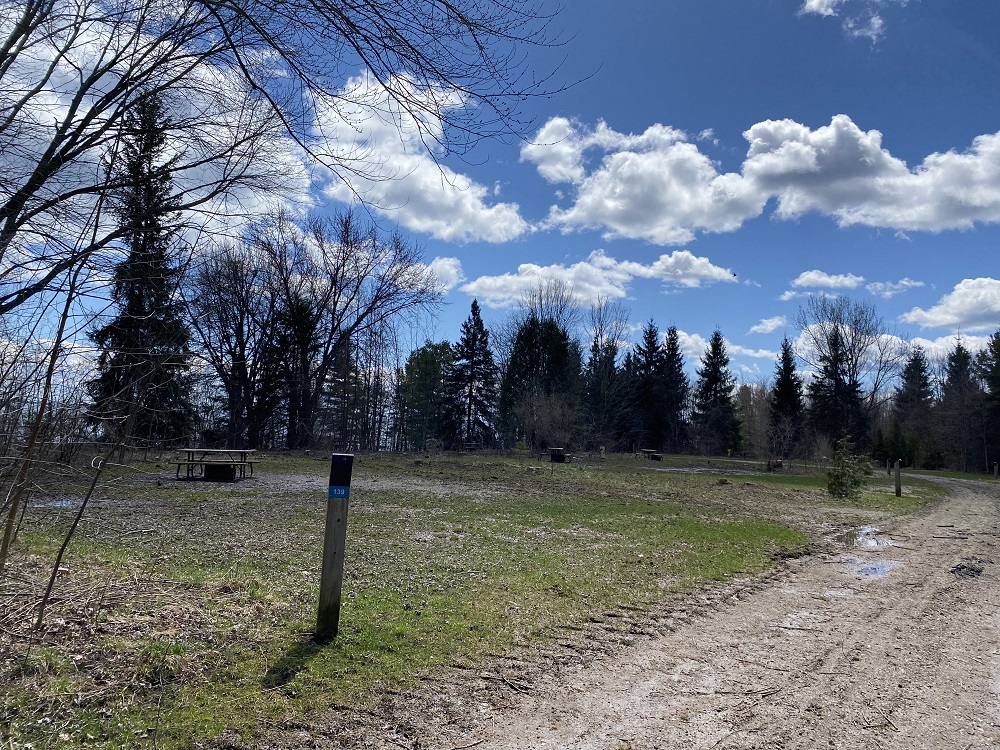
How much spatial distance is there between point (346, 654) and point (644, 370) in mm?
56401

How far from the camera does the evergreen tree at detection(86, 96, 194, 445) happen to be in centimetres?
370

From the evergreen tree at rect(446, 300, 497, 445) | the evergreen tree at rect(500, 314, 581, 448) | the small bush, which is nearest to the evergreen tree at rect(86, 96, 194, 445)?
the small bush

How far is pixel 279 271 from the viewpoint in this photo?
3250cm

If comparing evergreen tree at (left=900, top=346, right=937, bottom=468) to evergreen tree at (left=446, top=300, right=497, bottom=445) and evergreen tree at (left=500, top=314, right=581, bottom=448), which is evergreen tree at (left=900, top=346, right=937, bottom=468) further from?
evergreen tree at (left=446, top=300, right=497, bottom=445)

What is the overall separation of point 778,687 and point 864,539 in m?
8.30

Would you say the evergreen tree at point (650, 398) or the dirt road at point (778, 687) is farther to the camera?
the evergreen tree at point (650, 398)

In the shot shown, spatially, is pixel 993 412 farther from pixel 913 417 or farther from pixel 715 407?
pixel 715 407

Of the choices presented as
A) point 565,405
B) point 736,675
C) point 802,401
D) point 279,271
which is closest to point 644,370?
point 802,401

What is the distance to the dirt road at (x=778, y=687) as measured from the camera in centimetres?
307

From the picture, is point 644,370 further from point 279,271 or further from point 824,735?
point 824,735

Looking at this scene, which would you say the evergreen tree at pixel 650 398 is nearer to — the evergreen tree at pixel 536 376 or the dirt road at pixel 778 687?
the evergreen tree at pixel 536 376

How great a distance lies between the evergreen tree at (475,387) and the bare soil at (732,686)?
44.6 metres

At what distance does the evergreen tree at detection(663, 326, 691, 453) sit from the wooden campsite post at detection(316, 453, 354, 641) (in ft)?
180

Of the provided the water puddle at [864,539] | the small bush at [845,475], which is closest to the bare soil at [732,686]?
the water puddle at [864,539]
